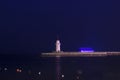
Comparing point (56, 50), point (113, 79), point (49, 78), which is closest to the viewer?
point (113, 79)

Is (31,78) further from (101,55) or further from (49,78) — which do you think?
(101,55)

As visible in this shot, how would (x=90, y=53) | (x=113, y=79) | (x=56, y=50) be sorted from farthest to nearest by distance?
(x=90, y=53), (x=56, y=50), (x=113, y=79)

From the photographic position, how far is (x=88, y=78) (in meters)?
52.1

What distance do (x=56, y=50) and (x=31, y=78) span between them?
86058 mm

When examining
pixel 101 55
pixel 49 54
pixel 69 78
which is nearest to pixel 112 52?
pixel 101 55

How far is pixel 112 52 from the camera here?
162500 mm

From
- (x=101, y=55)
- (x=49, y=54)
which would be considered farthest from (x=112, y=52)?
(x=49, y=54)

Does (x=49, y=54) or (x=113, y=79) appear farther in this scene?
(x=49, y=54)

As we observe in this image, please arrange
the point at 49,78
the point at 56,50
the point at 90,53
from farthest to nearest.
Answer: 1. the point at 90,53
2. the point at 56,50
3. the point at 49,78

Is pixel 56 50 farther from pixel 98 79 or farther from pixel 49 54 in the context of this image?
pixel 98 79

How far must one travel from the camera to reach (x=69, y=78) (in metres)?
52.6

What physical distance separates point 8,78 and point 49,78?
4.36 m

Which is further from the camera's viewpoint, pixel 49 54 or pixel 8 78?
pixel 49 54

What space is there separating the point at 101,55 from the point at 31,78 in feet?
354
